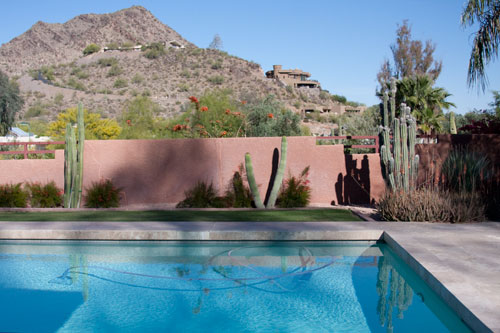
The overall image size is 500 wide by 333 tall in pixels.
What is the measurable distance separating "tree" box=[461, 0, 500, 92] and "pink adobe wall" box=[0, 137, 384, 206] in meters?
3.24

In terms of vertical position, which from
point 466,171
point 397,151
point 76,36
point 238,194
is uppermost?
point 76,36

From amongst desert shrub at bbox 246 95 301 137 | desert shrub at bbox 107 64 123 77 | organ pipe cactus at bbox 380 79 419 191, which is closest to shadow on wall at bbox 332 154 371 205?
organ pipe cactus at bbox 380 79 419 191

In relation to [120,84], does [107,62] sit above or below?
above

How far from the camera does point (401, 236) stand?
25.7 feet

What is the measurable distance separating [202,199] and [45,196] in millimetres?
4108

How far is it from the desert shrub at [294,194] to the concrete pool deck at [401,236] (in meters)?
3.02

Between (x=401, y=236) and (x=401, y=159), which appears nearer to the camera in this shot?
(x=401, y=236)

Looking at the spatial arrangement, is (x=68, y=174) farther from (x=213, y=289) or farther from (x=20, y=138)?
(x=20, y=138)

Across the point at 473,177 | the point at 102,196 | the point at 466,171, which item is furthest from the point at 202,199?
the point at 473,177

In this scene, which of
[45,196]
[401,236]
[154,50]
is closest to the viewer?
[401,236]

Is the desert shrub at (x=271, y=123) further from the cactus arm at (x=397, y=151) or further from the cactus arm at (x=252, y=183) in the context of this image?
the cactus arm at (x=397, y=151)

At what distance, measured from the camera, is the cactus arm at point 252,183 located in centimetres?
1214

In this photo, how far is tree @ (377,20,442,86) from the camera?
33.6 m

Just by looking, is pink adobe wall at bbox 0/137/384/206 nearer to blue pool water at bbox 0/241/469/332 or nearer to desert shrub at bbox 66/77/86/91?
blue pool water at bbox 0/241/469/332
